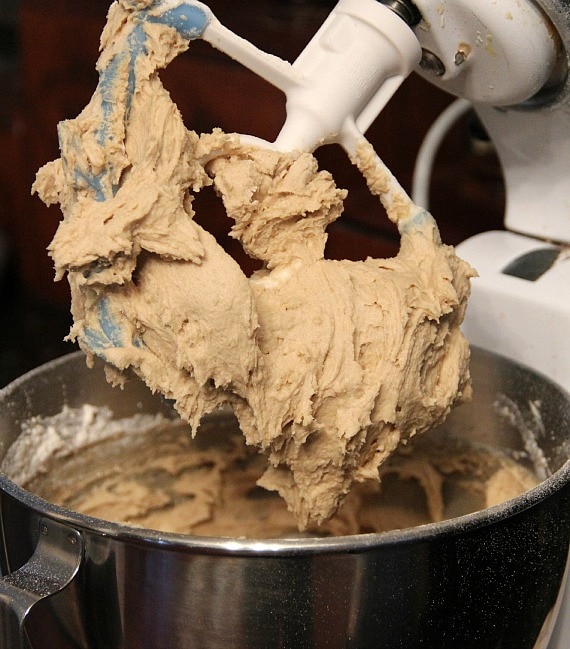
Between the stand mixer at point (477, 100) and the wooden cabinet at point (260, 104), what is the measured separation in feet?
1.59

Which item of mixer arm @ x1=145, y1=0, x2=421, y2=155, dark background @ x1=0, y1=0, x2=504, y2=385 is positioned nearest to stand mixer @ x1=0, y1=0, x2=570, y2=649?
mixer arm @ x1=145, y1=0, x2=421, y2=155

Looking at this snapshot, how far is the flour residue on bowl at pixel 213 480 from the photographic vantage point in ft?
2.69

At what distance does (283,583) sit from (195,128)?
3.23 feet

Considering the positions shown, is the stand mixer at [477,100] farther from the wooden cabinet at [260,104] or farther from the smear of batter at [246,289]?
the wooden cabinet at [260,104]

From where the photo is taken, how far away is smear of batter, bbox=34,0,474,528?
563 millimetres

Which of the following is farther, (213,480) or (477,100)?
(213,480)

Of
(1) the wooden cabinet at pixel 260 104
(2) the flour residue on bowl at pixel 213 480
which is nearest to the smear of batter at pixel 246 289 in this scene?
(2) the flour residue on bowl at pixel 213 480

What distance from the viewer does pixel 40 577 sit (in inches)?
21.1

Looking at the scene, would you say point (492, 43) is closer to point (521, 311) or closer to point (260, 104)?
point (521, 311)

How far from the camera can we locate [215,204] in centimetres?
142

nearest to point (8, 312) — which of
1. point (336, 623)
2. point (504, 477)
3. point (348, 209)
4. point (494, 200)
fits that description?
point (348, 209)

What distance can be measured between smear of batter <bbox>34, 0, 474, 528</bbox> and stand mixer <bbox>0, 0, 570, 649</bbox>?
22 millimetres

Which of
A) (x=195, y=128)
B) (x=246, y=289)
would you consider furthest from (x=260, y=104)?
(x=246, y=289)

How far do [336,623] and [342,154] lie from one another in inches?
34.9
